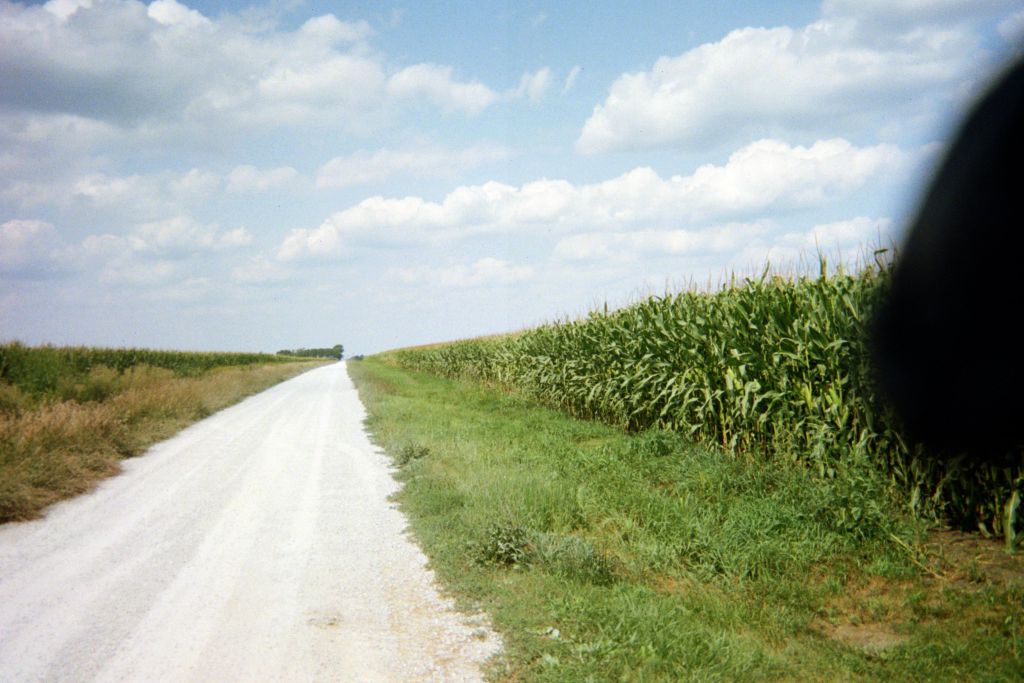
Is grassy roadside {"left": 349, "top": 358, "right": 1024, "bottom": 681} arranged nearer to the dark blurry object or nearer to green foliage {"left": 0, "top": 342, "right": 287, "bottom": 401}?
the dark blurry object

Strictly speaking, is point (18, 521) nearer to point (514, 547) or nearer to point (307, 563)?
point (307, 563)

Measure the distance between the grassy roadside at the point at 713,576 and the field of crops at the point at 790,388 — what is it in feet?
1.08

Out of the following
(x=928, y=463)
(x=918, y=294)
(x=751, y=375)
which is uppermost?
(x=918, y=294)

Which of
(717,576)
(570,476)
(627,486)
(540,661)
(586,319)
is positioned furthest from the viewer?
(586,319)

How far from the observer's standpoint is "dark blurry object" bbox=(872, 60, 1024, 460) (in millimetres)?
3887

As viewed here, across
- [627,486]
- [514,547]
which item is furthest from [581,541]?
[627,486]

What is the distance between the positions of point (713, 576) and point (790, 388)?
3105 mm

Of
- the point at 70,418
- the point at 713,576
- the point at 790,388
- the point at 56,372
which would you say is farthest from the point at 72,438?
the point at 56,372

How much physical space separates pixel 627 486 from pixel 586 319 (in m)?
7.79

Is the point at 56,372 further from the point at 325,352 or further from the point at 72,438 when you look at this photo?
the point at 325,352

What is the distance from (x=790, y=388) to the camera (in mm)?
7305

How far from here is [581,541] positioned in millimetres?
5301

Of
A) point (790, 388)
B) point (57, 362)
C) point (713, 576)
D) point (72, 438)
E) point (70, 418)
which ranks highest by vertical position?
point (57, 362)

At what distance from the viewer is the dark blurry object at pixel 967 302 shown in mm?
3887
